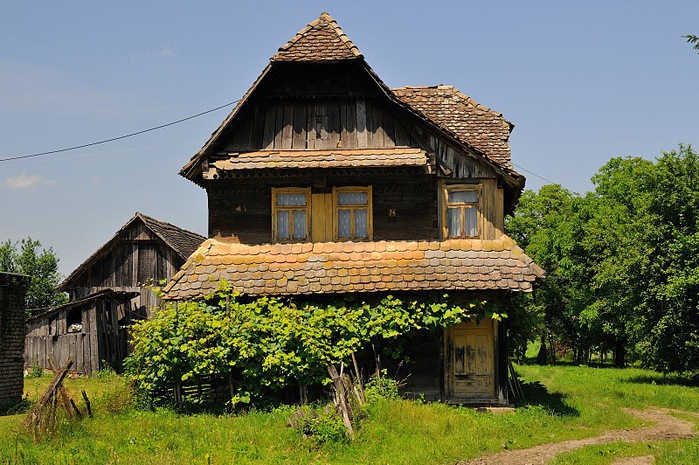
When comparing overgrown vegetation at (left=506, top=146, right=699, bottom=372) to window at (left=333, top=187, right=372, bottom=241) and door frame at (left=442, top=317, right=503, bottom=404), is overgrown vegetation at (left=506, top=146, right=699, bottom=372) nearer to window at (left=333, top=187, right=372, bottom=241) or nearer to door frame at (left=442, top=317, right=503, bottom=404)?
door frame at (left=442, top=317, right=503, bottom=404)

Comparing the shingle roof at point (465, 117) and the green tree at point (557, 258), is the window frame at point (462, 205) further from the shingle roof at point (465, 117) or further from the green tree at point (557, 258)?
the green tree at point (557, 258)

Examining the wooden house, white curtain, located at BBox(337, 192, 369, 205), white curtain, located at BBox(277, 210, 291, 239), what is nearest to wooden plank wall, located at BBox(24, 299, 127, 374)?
the wooden house

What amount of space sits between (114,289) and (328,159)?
17243 mm

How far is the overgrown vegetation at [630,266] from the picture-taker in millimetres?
27828

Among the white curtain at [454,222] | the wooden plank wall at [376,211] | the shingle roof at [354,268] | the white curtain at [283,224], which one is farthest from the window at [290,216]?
the white curtain at [454,222]

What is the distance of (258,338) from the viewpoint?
18.2m

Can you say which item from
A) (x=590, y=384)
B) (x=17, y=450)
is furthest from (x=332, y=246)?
(x=590, y=384)

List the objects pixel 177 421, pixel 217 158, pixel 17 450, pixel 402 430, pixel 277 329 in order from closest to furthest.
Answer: pixel 17 450 < pixel 402 430 < pixel 177 421 < pixel 277 329 < pixel 217 158

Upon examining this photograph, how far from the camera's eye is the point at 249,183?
→ 67.3ft

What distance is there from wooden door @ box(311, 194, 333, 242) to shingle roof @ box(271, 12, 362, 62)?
12.9ft

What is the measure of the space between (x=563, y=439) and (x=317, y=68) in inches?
459

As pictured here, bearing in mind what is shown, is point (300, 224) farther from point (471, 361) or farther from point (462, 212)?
point (471, 361)

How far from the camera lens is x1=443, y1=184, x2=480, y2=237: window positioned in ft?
67.1

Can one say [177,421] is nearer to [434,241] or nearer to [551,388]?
[434,241]
